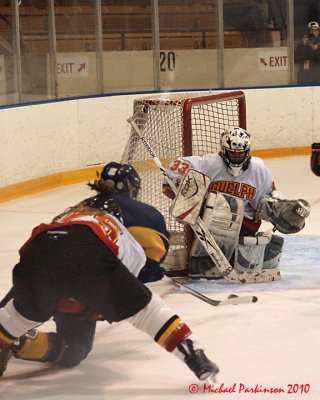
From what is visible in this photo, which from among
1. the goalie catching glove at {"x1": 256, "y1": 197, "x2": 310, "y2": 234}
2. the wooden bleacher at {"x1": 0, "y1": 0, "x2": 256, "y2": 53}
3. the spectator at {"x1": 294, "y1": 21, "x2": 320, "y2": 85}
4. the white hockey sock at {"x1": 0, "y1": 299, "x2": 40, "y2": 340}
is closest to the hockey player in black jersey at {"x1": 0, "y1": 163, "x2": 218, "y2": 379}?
the white hockey sock at {"x1": 0, "y1": 299, "x2": 40, "y2": 340}

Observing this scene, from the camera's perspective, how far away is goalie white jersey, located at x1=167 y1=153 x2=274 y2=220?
194 inches

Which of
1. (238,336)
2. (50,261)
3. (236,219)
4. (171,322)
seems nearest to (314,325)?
(238,336)

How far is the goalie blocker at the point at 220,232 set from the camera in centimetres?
469

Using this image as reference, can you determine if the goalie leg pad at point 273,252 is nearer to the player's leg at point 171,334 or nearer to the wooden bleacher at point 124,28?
the player's leg at point 171,334

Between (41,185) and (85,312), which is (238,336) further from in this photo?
(41,185)

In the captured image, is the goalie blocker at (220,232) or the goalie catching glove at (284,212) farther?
the goalie catching glove at (284,212)

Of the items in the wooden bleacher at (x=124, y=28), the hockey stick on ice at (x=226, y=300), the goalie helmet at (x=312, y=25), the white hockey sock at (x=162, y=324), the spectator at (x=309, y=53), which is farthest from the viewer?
the goalie helmet at (x=312, y=25)

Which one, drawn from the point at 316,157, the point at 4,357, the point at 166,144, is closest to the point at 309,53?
the point at 166,144

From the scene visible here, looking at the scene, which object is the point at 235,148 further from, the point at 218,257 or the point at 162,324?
the point at 162,324

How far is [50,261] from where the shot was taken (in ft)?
10.7

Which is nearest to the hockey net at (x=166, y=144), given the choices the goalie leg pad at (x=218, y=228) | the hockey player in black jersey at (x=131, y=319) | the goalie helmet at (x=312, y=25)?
the goalie leg pad at (x=218, y=228)

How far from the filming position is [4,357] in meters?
3.53

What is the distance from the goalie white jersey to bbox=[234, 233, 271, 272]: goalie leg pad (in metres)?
0.13

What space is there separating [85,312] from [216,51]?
6425 mm
